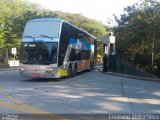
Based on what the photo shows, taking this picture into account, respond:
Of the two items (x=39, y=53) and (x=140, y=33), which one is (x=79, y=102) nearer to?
(x=39, y=53)

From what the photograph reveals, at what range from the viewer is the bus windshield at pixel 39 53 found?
24.0m

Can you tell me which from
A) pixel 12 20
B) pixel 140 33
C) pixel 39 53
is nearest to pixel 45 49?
pixel 39 53

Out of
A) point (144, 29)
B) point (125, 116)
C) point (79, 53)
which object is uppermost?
point (144, 29)

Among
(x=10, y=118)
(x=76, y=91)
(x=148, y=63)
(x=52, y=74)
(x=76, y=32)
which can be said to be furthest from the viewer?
(x=148, y=63)

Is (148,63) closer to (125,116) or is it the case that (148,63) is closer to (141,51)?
(141,51)

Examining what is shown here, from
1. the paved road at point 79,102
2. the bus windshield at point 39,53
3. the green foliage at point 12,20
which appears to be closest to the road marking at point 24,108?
the paved road at point 79,102

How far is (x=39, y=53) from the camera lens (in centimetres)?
2416

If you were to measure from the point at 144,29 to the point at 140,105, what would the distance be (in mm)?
23760

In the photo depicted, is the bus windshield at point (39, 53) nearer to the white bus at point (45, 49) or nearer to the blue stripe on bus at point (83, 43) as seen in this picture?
the white bus at point (45, 49)

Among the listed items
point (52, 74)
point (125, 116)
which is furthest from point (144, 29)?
point (125, 116)

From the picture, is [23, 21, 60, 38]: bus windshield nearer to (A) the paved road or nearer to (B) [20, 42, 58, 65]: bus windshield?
(B) [20, 42, 58, 65]: bus windshield

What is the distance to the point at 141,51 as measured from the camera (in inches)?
1613

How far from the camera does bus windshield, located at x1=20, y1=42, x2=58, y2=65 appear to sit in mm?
23984

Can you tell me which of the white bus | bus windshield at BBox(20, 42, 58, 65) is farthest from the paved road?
bus windshield at BBox(20, 42, 58, 65)
